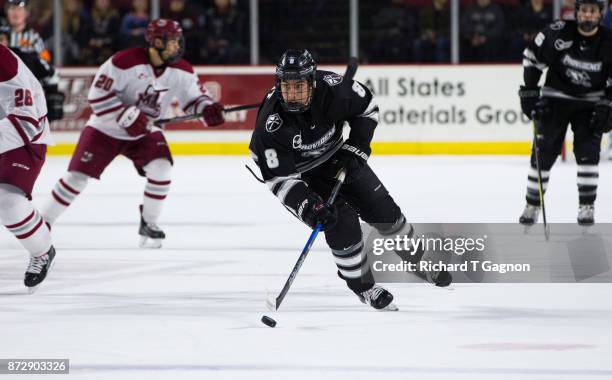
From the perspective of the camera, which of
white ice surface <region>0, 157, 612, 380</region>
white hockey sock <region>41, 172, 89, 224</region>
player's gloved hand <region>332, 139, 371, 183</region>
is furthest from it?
white hockey sock <region>41, 172, 89, 224</region>

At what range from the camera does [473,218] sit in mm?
6957

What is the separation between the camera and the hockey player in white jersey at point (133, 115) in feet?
19.8

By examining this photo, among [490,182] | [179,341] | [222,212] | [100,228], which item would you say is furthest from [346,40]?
[179,341]

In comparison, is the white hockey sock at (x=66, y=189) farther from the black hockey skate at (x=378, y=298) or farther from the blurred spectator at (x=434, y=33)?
the blurred spectator at (x=434, y=33)

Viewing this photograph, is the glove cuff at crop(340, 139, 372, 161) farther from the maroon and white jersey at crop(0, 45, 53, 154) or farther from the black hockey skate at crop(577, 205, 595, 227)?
the black hockey skate at crop(577, 205, 595, 227)

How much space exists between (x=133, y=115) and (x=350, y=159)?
76.4 inches

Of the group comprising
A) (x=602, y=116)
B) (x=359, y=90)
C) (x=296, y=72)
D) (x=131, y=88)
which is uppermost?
(x=296, y=72)

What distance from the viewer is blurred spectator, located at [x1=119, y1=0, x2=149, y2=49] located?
11484 mm

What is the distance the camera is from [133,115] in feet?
19.7

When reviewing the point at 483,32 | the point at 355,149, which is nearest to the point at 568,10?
the point at 483,32

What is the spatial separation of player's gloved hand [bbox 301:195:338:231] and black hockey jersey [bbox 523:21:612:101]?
8.25 ft

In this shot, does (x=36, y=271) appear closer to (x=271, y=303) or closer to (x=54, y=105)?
(x=271, y=303)

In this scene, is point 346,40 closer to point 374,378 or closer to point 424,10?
point 424,10

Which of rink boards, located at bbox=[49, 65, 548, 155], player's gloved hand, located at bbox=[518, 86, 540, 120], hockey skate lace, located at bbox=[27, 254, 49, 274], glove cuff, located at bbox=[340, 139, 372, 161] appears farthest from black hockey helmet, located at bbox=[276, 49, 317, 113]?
rink boards, located at bbox=[49, 65, 548, 155]
